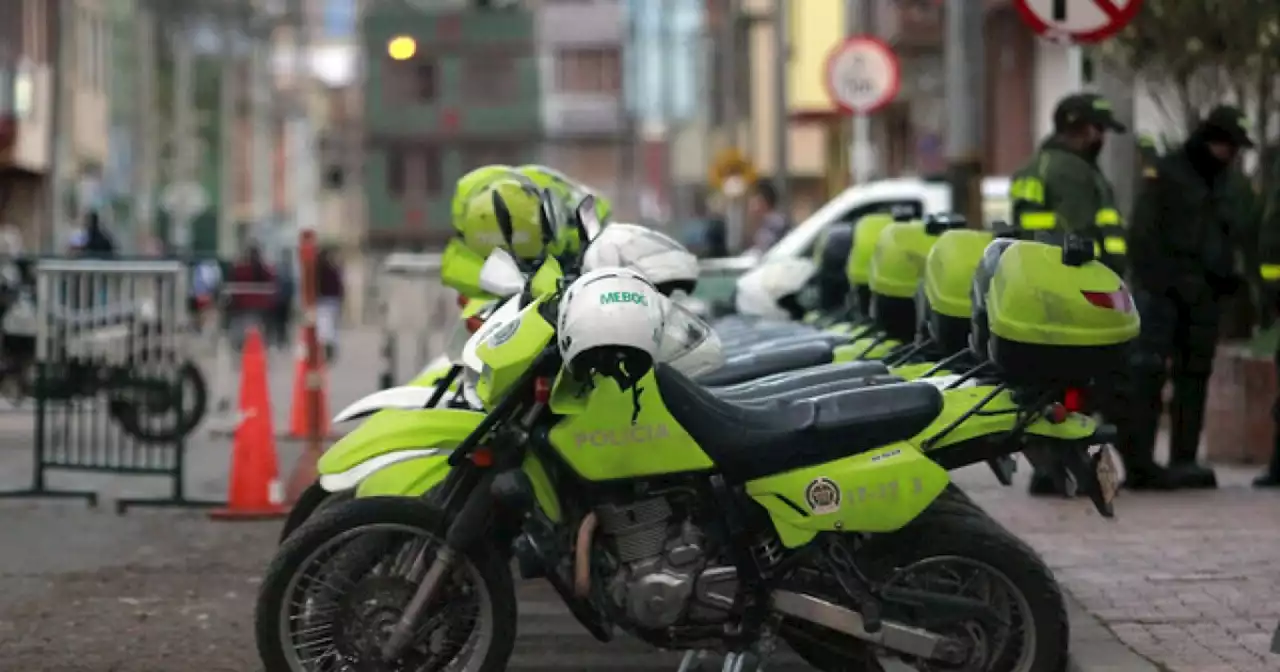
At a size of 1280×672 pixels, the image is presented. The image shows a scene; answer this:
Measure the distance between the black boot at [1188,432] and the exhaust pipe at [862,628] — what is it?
239 inches

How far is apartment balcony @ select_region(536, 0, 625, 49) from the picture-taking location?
110 meters

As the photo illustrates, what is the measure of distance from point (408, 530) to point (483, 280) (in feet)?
6.18

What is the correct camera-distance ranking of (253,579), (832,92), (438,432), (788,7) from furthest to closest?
(788,7) < (832,92) < (253,579) < (438,432)

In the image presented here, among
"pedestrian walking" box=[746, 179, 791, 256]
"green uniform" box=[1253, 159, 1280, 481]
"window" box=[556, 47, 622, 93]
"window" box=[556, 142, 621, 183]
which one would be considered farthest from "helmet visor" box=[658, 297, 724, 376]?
"window" box=[556, 47, 622, 93]

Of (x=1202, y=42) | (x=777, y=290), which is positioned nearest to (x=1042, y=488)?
(x=777, y=290)

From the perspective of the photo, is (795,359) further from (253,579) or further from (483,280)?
(253,579)

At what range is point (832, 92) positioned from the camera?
27484 mm

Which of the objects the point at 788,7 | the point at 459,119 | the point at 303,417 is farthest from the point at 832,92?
the point at 459,119

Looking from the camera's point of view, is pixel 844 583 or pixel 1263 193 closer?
pixel 844 583

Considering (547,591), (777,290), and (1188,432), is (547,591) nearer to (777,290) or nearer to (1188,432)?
(777,290)

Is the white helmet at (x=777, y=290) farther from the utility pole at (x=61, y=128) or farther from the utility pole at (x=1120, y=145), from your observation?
the utility pole at (x=61, y=128)

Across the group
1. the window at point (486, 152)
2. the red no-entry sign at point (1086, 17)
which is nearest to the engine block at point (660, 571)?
the red no-entry sign at point (1086, 17)

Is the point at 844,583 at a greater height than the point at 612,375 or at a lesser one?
lesser

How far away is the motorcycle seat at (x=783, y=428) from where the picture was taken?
766 cm
